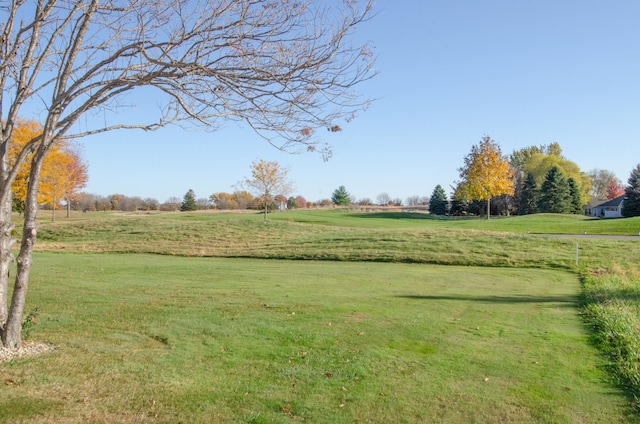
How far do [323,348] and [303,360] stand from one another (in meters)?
0.62

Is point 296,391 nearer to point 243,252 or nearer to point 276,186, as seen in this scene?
point 243,252

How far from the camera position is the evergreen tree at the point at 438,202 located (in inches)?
3113

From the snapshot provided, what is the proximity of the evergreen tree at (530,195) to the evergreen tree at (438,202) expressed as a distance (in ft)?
40.4

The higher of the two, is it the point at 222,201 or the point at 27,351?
the point at 222,201

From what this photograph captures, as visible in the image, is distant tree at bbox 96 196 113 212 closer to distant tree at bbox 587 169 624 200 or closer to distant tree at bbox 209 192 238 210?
distant tree at bbox 209 192 238 210

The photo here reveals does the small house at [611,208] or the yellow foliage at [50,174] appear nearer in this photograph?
the yellow foliage at [50,174]

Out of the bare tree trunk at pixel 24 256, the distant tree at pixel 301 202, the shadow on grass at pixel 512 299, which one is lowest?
the shadow on grass at pixel 512 299

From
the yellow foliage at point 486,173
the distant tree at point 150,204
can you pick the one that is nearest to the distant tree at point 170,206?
the distant tree at point 150,204

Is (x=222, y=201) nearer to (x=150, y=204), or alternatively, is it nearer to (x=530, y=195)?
(x=150, y=204)

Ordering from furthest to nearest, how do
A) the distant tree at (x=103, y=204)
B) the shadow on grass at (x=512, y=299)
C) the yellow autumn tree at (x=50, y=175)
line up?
the distant tree at (x=103, y=204) → the yellow autumn tree at (x=50, y=175) → the shadow on grass at (x=512, y=299)

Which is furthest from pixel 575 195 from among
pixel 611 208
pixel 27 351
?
pixel 27 351

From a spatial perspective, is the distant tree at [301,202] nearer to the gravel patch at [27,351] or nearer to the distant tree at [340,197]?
the distant tree at [340,197]

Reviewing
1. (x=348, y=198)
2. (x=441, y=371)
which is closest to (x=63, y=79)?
(x=441, y=371)

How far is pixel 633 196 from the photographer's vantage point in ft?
191
